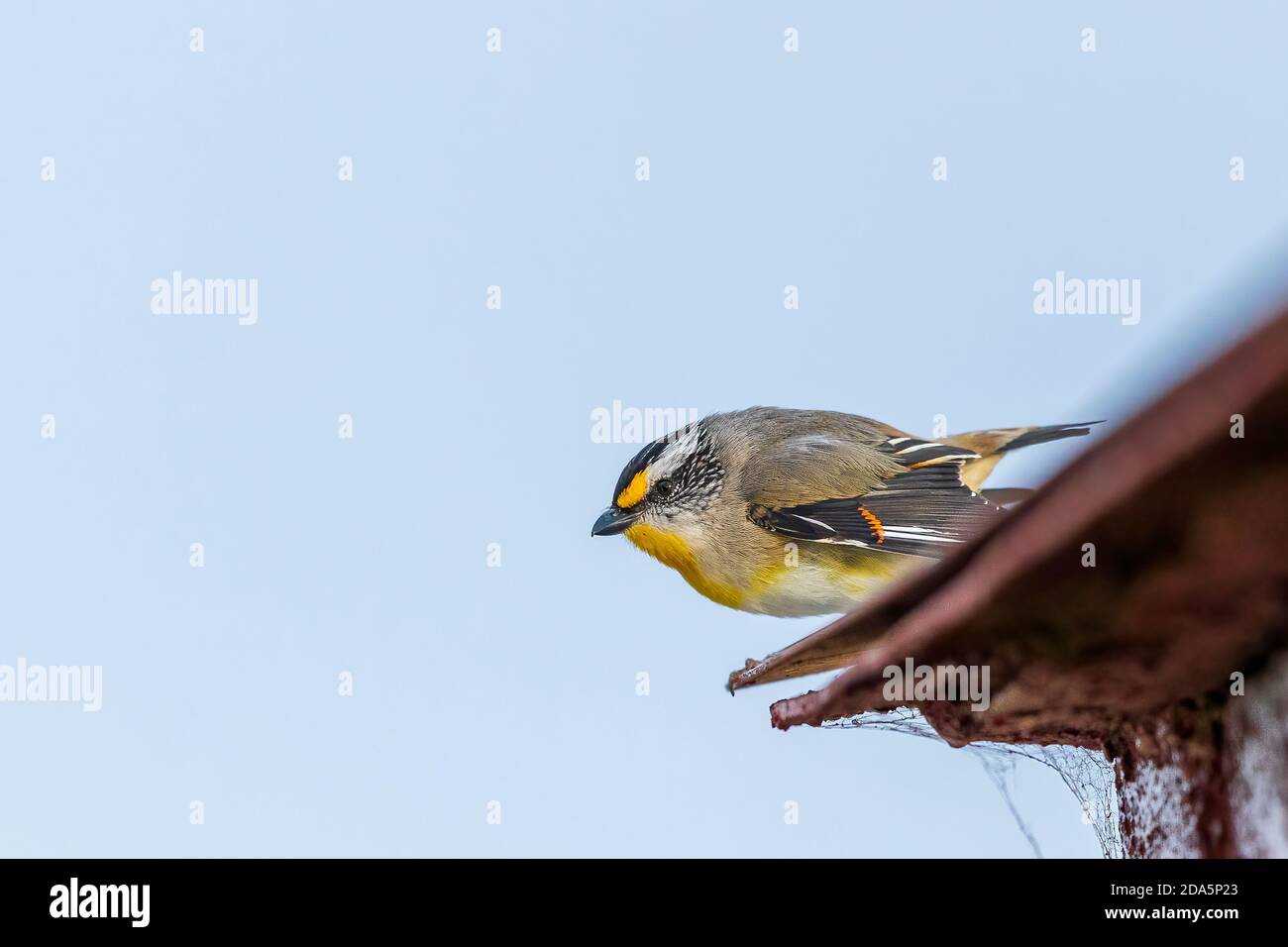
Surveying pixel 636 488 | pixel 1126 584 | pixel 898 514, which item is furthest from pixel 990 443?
pixel 1126 584

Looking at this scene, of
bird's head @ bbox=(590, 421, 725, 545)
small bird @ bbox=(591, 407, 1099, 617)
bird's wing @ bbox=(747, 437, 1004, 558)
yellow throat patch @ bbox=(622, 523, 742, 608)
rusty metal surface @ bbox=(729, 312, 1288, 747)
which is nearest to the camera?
rusty metal surface @ bbox=(729, 312, 1288, 747)

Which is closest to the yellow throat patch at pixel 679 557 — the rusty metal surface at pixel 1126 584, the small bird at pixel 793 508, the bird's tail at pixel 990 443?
the small bird at pixel 793 508

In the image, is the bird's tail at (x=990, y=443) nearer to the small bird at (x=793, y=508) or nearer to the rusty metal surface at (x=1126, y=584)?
the small bird at (x=793, y=508)

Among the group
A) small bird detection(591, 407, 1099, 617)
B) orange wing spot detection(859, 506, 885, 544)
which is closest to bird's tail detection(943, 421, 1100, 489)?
small bird detection(591, 407, 1099, 617)

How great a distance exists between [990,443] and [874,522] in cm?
158

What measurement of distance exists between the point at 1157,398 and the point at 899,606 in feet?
1.10

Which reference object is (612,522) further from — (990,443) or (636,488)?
(990,443)

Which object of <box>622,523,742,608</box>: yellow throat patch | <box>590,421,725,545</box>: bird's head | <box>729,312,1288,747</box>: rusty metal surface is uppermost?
<box>590,421,725,545</box>: bird's head

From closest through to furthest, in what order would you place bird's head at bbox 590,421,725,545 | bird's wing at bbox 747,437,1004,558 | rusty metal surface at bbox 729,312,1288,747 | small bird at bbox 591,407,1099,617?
rusty metal surface at bbox 729,312,1288,747 → bird's wing at bbox 747,437,1004,558 → small bird at bbox 591,407,1099,617 → bird's head at bbox 590,421,725,545

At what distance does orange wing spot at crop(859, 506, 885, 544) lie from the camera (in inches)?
236

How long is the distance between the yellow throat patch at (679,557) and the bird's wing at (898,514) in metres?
0.37

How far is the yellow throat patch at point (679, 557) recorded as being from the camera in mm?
6258

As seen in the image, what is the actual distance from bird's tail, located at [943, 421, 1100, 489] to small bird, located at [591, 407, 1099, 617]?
0.08 meters

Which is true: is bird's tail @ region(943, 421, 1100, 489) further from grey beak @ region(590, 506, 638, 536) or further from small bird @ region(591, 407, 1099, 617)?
grey beak @ region(590, 506, 638, 536)
